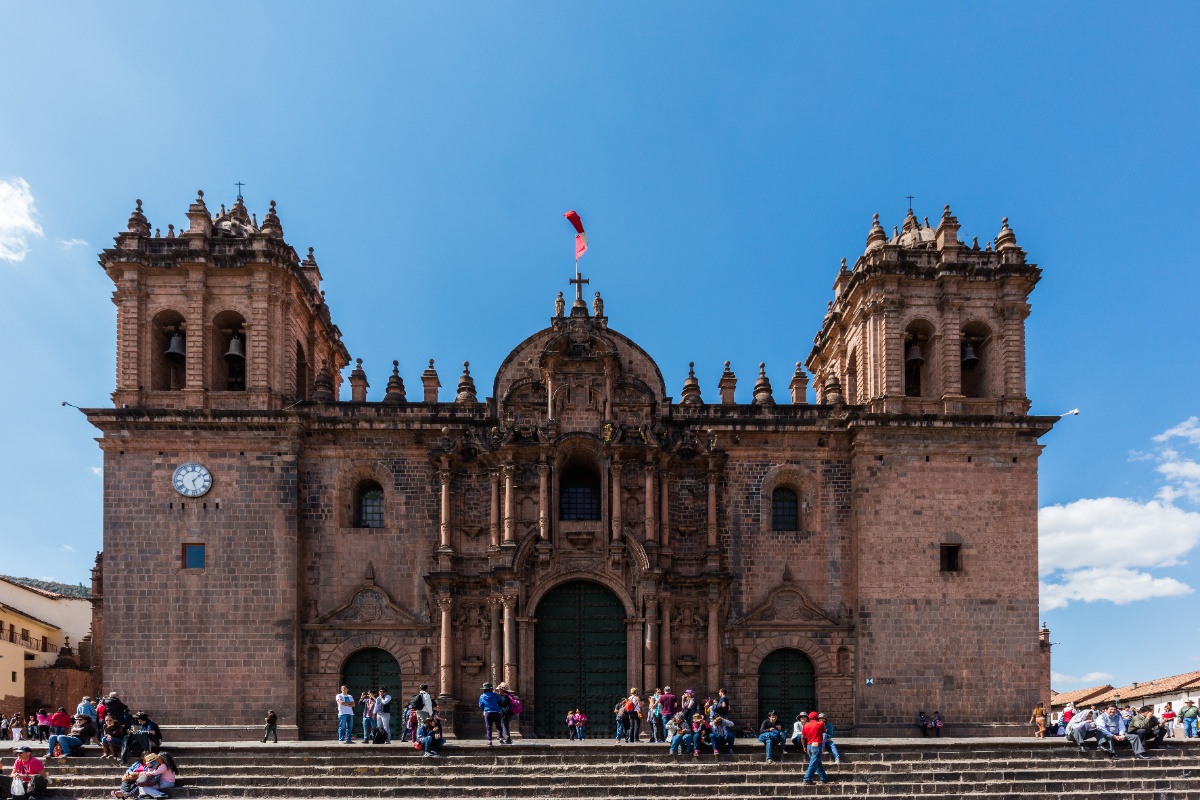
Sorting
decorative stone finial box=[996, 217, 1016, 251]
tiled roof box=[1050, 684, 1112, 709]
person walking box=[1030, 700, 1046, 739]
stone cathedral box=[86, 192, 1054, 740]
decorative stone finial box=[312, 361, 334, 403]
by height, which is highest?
decorative stone finial box=[996, 217, 1016, 251]

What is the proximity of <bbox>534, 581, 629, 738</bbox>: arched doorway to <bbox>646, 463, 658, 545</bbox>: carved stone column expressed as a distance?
6.64 feet

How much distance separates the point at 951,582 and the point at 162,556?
21.9m

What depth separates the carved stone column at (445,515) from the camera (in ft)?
94.3

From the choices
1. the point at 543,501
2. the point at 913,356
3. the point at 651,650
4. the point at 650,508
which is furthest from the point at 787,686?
the point at 913,356

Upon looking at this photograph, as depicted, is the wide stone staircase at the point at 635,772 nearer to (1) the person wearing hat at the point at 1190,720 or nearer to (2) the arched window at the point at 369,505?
(1) the person wearing hat at the point at 1190,720

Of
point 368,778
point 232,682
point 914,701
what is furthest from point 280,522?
point 914,701

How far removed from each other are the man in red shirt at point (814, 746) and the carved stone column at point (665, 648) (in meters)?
7.23

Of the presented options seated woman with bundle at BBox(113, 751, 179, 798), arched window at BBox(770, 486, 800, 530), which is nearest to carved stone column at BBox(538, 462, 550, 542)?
arched window at BBox(770, 486, 800, 530)

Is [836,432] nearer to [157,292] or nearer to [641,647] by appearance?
[641,647]

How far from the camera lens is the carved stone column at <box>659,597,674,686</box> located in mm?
27875

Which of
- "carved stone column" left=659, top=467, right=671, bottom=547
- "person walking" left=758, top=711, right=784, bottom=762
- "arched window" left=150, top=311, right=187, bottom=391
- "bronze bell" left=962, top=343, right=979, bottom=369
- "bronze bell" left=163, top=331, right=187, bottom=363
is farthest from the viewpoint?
"bronze bell" left=962, top=343, right=979, bottom=369

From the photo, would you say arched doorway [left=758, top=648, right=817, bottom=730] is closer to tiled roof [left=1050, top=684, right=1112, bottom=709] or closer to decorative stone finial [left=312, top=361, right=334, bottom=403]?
decorative stone finial [left=312, top=361, right=334, bottom=403]

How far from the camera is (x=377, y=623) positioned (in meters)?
28.4

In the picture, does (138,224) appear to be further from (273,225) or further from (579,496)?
(579,496)
